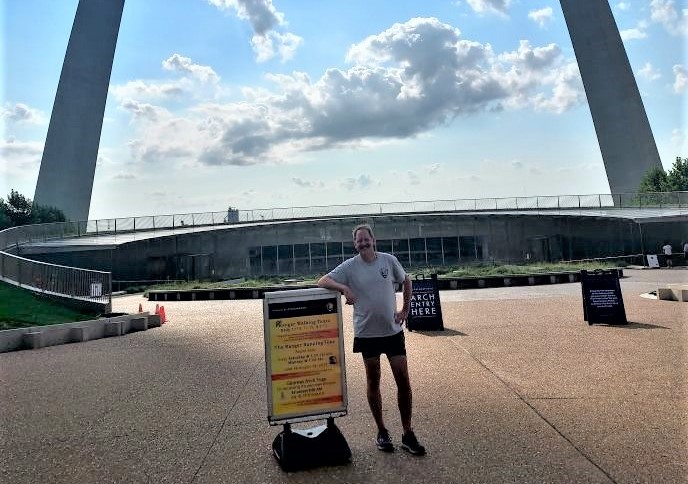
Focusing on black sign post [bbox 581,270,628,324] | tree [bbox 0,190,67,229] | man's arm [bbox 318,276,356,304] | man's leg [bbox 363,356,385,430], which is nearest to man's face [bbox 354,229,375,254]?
man's arm [bbox 318,276,356,304]

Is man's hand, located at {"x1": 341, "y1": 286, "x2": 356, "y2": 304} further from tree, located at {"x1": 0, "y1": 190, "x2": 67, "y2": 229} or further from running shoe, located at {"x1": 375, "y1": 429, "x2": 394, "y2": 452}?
tree, located at {"x1": 0, "y1": 190, "x2": 67, "y2": 229}

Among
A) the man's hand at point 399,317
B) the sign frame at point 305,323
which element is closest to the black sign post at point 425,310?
the man's hand at point 399,317

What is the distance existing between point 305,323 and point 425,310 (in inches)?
277

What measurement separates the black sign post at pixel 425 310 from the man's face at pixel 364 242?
6.76m

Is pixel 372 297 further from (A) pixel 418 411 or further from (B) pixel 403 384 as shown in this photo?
(A) pixel 418 411

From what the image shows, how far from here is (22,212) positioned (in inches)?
1716

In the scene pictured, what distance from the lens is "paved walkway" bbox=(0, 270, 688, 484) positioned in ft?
13.2

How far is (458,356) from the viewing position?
8.15 m

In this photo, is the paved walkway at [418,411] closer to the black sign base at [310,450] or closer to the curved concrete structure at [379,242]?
the black sign base at [310,450]

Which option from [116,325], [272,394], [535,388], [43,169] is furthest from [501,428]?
[43,169]

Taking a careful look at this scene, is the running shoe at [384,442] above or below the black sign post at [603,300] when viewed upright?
below

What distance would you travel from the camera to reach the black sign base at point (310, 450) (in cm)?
406

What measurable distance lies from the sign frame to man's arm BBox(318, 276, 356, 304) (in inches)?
3.4

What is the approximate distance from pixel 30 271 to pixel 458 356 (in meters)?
14.7
